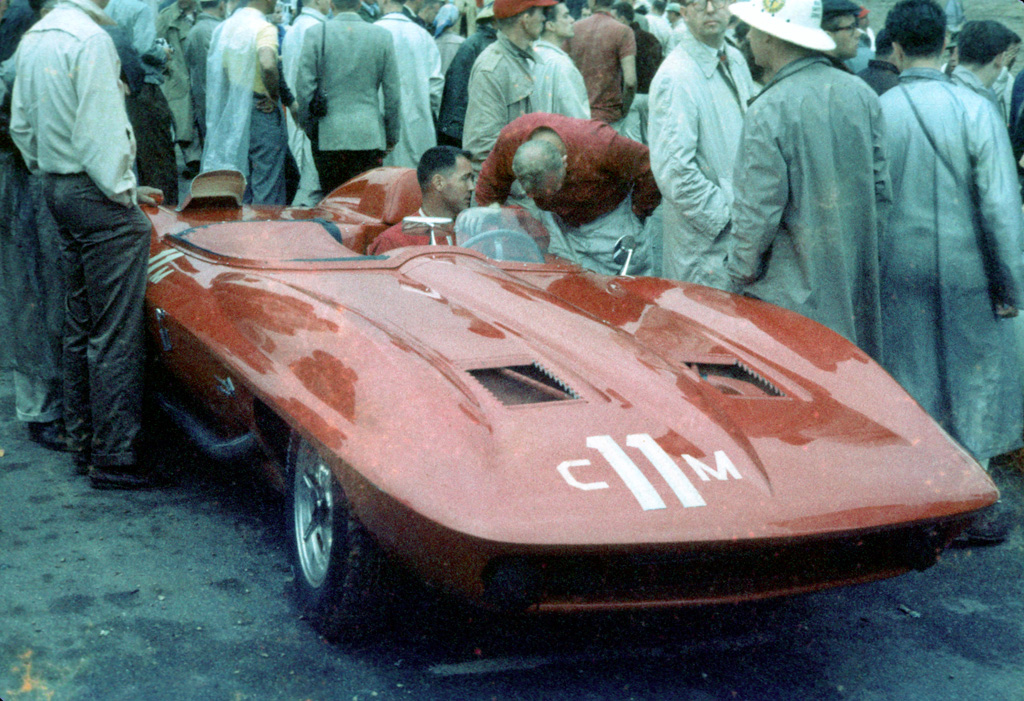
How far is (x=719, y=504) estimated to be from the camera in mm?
2389

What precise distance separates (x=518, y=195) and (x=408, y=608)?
7.54ft

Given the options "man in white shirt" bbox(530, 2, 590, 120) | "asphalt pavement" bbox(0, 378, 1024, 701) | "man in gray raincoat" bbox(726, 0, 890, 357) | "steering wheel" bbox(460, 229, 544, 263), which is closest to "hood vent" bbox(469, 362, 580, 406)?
"asphalt pavement" bbox(0, 378, 1024, 701)

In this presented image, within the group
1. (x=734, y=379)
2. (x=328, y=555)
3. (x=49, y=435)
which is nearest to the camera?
(x=328, y=555)

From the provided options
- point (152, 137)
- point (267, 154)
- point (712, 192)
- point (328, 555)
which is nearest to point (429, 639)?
point (328, 555)

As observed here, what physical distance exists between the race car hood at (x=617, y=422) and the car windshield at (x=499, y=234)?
361 millimetres

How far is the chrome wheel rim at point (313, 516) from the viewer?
2.85 meters

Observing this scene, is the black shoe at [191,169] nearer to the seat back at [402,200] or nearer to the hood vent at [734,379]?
the seat back at [402,200]

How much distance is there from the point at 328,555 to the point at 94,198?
1.85m

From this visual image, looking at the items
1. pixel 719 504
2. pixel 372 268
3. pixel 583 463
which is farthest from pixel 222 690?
pixel 372 268

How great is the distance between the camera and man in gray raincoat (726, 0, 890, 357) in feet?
11.8

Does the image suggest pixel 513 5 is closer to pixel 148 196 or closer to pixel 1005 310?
pixel 148 196

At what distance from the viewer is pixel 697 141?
4359 millimetres

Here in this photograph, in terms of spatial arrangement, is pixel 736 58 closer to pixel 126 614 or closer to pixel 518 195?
pixel 518 195

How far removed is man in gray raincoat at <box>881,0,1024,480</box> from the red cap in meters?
1.94
